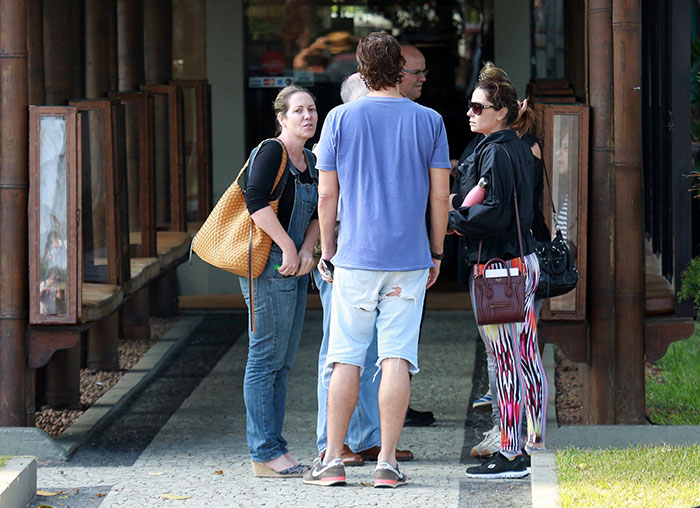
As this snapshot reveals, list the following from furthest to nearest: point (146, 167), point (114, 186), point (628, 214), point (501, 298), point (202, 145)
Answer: point (202, 145)
point (146, 167)
point (114, 186)
point (628, 214)
point (501, 298)

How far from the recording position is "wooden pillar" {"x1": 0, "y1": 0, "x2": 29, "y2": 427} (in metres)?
6.20

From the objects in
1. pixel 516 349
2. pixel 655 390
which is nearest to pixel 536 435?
pixel 516 349

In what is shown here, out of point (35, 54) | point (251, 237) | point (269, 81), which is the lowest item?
point (251, 237)

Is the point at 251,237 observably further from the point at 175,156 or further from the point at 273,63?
the point at 273,63

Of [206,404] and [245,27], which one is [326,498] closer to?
[206,404]

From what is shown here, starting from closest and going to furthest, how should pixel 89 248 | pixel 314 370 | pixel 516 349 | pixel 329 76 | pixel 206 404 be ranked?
pixel 516 349 < pixel 89 248 < pixel 206 404 < pixel 314 370 < pixel 329 76

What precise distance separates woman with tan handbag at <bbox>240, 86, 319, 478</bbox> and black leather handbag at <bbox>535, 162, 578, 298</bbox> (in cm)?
102

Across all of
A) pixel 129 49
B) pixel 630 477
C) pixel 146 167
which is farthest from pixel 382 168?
pixel 129 49

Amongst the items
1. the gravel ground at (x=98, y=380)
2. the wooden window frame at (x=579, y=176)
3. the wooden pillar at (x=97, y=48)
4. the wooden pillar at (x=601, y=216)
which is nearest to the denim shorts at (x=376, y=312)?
the wooden window frame at (x=579, y=176)

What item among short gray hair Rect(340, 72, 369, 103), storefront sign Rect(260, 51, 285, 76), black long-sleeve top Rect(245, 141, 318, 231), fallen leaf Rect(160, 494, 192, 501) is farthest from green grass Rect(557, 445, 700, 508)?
storefront sign Rect(260, 51, 285, 76)

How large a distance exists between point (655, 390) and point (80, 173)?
3768mm

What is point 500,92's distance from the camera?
5.79 metres

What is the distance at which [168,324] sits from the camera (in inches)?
403

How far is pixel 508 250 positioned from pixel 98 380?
3.66 metres
